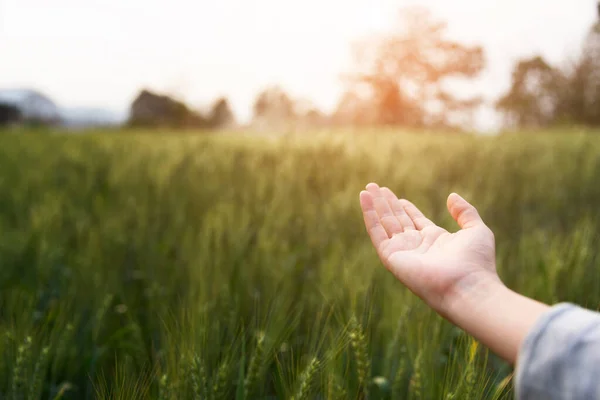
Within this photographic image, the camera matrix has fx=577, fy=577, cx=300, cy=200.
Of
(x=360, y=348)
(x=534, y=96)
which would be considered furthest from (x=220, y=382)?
(x=534, y=96)

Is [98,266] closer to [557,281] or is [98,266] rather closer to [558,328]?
[557,281]

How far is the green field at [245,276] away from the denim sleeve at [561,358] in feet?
0.93

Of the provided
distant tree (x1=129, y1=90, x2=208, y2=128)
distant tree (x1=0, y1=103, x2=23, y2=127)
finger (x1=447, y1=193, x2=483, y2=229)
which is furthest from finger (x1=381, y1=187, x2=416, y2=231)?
distant tree (x1=0, y1=103, x2=23, y2=127)

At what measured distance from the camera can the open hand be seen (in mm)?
804

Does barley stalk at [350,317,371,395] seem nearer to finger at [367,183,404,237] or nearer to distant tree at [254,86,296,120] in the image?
finger at [367,183,404,237]

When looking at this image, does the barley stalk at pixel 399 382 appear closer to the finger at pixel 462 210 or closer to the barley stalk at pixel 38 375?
the finger at pixel 462 210

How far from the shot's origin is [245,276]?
5.96 feet

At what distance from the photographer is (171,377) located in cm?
94

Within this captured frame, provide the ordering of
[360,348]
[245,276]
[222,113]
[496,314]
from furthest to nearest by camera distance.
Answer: [222,113] < [245,276] < [360,348] < [496,314]

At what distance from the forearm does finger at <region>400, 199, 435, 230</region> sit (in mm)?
282

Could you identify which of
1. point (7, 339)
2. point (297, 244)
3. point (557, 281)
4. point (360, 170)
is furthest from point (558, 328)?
point (360, 170)

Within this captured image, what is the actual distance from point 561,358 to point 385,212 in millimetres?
540

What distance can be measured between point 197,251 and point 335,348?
1.12 m

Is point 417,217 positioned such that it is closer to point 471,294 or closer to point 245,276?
point 471,294
